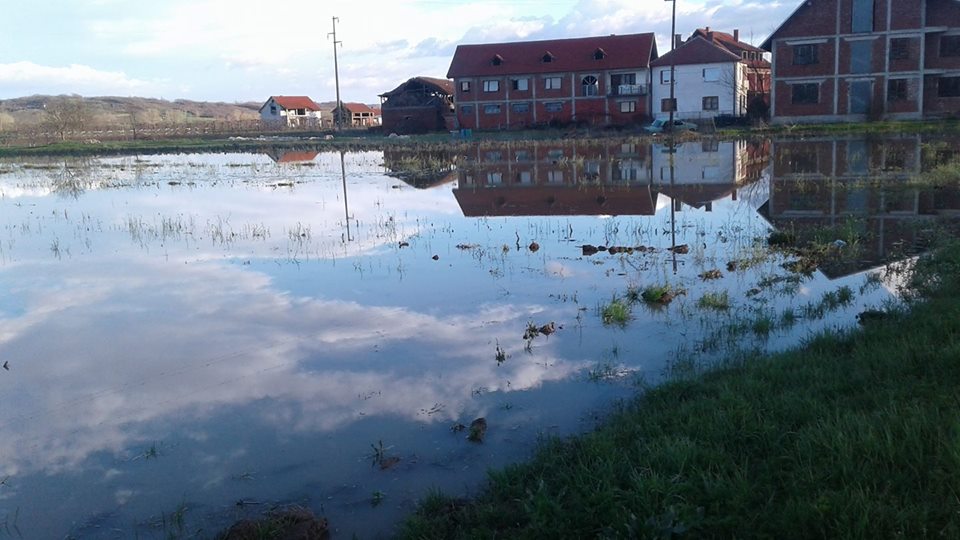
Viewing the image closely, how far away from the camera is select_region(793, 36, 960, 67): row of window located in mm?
43938

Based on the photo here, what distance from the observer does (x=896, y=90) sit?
147 feet

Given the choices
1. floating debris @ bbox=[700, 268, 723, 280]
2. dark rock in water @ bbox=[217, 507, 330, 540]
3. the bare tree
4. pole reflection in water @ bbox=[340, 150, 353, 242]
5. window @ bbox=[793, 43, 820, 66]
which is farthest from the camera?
the bare tree

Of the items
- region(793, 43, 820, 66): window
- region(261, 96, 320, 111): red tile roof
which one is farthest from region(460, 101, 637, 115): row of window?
region(261, 96, 320, 111): red tile roof

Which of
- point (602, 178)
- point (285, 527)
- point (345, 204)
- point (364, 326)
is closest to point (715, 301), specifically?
point (364, 326)

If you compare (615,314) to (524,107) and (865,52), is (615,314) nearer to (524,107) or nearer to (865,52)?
(865,52)

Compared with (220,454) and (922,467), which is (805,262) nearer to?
(922,467)

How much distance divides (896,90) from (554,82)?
76.8 feet

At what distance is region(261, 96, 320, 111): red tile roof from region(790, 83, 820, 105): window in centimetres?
6721

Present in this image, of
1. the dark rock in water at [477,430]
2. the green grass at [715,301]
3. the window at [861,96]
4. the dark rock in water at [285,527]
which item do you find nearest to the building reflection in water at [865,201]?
the green grass at [715,301]

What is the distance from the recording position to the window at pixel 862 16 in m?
44.3

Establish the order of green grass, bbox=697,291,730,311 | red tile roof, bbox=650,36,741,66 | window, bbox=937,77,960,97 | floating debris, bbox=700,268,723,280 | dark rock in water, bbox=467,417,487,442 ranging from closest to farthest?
dark rock in water, bbox=467,417,487,442 < green grass, bbox=697,291,730,311 < floating debris, bbox=700,268,723,280 < window, bbox=937,77,960,97 < red tile roof, bbox=650,36,741,66

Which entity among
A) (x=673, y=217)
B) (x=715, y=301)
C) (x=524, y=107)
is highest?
(x=524, y=107)

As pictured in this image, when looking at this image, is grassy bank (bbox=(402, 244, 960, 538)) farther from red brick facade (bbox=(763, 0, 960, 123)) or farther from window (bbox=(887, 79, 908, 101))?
window (bbox=(887, 79, 908, 101))

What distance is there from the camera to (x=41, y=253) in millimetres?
14352
